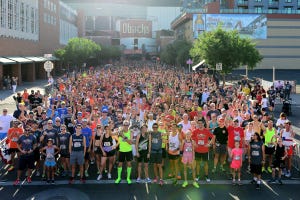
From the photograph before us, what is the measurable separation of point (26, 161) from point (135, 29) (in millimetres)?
131469

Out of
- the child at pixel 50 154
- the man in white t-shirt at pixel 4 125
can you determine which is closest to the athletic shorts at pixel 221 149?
the child at pixel 50 154

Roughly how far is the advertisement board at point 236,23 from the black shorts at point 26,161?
57276 millimetres

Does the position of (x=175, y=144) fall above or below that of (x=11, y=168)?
above

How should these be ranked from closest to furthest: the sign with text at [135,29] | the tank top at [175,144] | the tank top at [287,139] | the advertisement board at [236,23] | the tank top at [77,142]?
the tank top at [77,142] < the tank top at [175,144] < the tank top at [287,139] < the advertisement board at [236,23] < the sign with text at [135,29]

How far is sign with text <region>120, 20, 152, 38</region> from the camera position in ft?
454

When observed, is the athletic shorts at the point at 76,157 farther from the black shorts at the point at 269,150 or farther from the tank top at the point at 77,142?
the black shorts at the point at 269,150

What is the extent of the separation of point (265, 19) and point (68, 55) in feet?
117

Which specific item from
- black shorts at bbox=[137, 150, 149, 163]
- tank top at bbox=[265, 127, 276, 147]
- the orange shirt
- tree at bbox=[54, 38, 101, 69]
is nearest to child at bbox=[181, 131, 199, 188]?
black shorts at bbox=[137, 150, 149, 163]

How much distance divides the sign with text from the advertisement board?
2988 inches

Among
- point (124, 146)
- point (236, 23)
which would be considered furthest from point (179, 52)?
point (124, 146)

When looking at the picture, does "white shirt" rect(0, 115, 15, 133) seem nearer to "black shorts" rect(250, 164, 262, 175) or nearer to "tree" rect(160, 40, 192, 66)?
"black shorts" rect(250, 164, 262, 175)

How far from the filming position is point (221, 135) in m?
10.4

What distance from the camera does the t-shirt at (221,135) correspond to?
10406mm

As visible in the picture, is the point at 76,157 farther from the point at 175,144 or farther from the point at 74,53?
the point at 74,53
